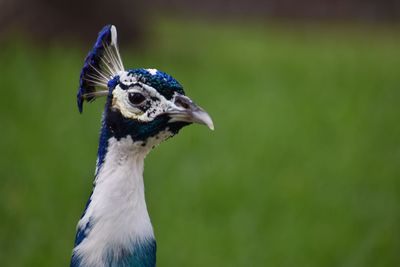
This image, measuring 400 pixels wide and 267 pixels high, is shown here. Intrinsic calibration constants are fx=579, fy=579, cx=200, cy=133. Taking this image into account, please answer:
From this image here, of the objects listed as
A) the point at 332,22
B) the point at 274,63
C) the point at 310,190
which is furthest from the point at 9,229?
the point at 332,22

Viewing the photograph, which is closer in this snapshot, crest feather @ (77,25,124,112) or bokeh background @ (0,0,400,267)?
crest feather @ (77,25,124,112)

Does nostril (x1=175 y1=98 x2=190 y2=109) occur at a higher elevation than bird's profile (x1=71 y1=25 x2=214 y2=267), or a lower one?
higher


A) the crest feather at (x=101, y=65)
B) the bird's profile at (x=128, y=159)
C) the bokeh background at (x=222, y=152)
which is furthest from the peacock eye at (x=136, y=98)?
the bokeh background at (x=222, y=152)

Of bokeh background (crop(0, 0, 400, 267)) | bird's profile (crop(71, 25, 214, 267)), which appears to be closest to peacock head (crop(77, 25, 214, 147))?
bird's profile (crop(71, 25, 214, 267))

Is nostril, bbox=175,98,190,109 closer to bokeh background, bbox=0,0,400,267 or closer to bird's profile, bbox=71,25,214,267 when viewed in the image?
bird's profile, bbox=71,25,214,267

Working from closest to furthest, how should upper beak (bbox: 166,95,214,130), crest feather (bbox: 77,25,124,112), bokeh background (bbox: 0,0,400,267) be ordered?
upper beak (bbox: 166,95,214,130) → crest feather (bbox: 77,25,124,112) → bokeh background (bbox: 0,0,400,267)

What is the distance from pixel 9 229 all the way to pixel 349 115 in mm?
4064

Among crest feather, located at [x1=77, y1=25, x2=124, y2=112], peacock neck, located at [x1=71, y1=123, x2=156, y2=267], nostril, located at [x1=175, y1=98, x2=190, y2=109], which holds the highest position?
crest feather, located at [x1=77, y1=25, x2=124, y2=112]

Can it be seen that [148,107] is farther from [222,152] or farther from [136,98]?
[222,152]

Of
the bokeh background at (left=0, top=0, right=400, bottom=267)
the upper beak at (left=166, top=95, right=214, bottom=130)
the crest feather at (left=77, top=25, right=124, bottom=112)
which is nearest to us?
the upper beak at (left=166, top=95, right=214, bottom=130)

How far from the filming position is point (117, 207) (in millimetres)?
1561

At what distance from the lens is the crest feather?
1685mm

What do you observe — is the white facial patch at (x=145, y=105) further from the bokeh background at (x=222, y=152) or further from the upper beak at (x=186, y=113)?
the bokeh background at (x=222, y=152)

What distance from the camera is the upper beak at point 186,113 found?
5.01 feet
